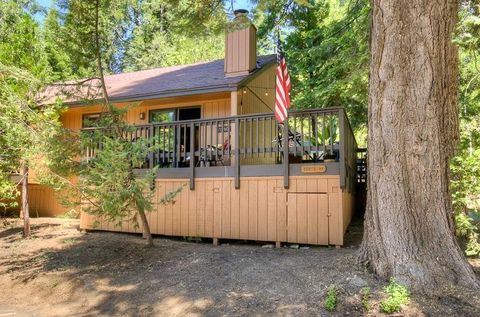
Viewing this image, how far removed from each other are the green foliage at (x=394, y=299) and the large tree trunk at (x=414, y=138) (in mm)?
246

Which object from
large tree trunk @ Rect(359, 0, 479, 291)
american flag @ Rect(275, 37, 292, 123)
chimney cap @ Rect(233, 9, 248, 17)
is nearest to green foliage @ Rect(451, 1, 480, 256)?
large tree trunk @ Rect(359, 0, 479, 291)

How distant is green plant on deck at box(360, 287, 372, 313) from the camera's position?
3715 millimetres

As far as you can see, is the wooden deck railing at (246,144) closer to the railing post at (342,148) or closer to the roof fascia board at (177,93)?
the railing post at (342,148)

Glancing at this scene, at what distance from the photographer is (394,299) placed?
11.9ft

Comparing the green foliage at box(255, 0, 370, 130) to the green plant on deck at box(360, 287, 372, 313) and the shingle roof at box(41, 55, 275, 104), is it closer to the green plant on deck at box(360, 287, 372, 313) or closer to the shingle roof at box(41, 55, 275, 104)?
the shingle roof at box(41, 55, 275, 104)

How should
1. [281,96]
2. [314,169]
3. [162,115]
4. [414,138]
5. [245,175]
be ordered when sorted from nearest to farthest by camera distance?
1. [414,138]
2. [314,169]
3. [281,96]
4. [245,175]
5. [162,115]

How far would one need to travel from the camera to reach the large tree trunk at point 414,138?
162 inches

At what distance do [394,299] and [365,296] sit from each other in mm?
310

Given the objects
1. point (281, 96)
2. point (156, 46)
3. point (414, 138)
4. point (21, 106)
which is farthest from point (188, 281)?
point (156, 46)

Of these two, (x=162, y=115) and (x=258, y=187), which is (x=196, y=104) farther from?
(x=258, y=187)

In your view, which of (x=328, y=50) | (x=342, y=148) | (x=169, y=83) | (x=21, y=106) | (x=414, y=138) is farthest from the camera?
(x=328, y=50)

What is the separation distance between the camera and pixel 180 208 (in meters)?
Answer: 7.53

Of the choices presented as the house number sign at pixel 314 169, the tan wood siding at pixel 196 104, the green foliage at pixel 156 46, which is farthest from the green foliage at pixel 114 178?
the green foliage at pixel 156 46

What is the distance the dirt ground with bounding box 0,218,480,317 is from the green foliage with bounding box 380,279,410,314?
0.07 m
